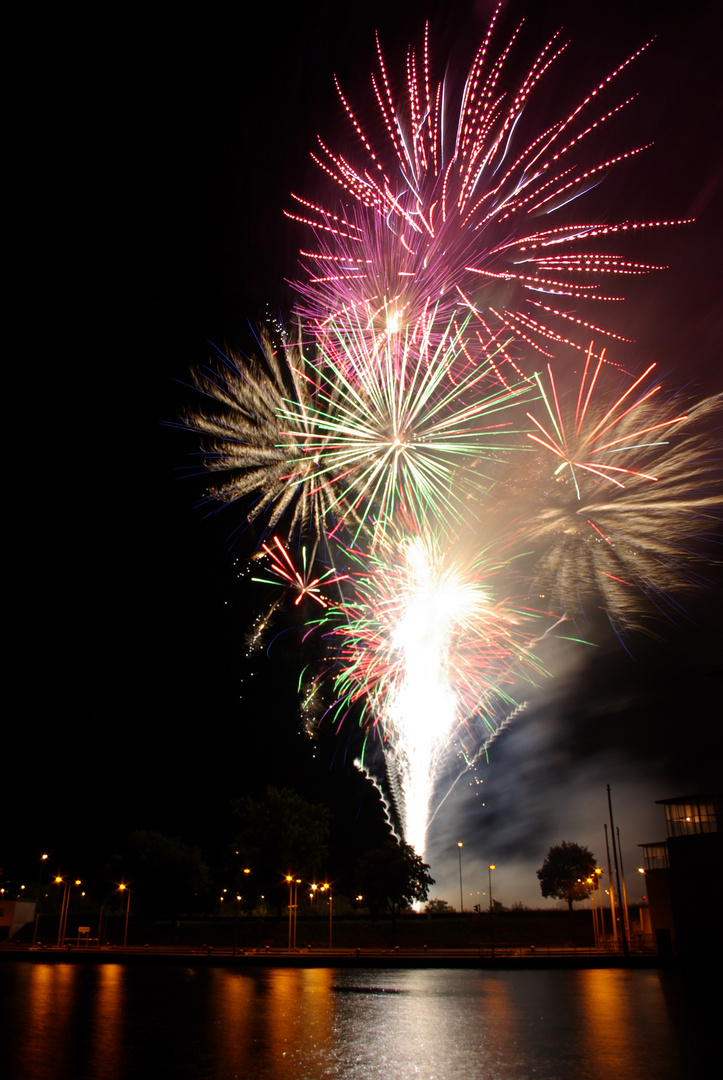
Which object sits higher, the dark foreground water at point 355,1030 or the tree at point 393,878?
the tree at point 393,878

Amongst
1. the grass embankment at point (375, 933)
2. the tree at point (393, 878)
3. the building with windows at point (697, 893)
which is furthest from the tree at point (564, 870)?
the building with windows at point (697, 893)

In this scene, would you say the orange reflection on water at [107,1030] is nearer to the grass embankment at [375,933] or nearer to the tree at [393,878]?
the grass embankment at [375,933]

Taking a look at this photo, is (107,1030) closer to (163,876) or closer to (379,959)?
(379,959)

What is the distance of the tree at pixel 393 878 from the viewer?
2058 inches

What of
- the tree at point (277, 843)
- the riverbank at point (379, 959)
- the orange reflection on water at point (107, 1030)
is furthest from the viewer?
the tree at point (277, 843)

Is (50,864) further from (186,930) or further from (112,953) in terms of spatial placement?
(112,953)

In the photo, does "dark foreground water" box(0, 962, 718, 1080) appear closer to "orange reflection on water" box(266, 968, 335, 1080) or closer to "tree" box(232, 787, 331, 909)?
"orange reflection on water" box(266, 968, 335, 1080)

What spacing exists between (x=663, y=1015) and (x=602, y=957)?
19.1 m

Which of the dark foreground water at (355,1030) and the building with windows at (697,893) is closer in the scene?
the dark foreground water at (355,1030)

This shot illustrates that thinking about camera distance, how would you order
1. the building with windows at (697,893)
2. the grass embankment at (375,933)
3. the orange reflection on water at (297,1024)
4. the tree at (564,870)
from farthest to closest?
the tree at (564,870), the grass embankment at (375,933), the building with windows at (697,893), the orange reflection on water at (297,1024)

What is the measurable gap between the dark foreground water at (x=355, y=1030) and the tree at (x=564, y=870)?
2304 inches

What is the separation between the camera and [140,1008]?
16.6 meters

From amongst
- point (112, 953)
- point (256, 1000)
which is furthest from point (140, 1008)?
point (112, 953)

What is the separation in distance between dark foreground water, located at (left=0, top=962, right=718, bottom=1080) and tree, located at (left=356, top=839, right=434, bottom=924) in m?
29.6
